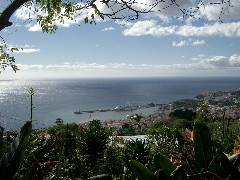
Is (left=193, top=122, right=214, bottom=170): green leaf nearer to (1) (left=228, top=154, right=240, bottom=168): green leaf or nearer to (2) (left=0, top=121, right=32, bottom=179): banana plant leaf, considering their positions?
(1) (left=228, top=154, right=240, bottom=168): green leaf

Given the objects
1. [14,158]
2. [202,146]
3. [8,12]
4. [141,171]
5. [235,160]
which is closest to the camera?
[141,171]

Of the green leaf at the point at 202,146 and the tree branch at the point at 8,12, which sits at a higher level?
the tree branch at the point at 8,12

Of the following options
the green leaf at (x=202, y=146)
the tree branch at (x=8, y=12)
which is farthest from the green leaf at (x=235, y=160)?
the tree branch at (x=8, y=12)

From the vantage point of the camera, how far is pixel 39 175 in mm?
3412

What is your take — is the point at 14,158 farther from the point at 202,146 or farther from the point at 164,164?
the point at 202,146

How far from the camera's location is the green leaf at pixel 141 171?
2992 millimetres

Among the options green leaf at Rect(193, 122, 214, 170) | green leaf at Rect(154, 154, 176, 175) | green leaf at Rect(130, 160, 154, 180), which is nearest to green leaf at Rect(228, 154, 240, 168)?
green leaf at Rect(193, 122, 214, 170)

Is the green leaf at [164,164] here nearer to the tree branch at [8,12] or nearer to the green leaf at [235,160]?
the green leaf at [235,160]

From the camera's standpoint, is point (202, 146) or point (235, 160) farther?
point (202, 146)

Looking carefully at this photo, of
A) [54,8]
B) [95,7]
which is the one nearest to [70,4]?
[54,8]

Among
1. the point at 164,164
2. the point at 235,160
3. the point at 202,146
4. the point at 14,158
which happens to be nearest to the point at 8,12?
the point at 14,158

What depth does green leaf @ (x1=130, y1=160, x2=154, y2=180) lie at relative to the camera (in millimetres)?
2992

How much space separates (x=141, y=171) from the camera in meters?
3.02

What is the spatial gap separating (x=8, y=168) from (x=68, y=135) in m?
12.5
